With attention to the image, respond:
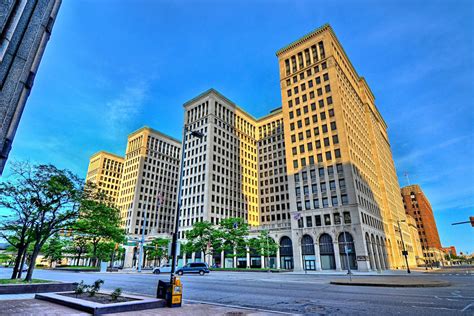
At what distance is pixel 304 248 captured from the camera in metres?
59.6

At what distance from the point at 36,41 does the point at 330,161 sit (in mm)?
59990

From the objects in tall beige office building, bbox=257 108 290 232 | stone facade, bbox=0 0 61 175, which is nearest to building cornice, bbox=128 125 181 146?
tall beige office building, bbox=257 108 290 232

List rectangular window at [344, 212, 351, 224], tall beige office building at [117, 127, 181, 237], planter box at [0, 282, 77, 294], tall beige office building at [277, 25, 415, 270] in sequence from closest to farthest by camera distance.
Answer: planter box at [0, 282, 77, 294] → rectangular window at [344, 212, 351, 224] → tall beige office building at [277, 25, 415, 270] → tall beige office building at [117, 127, 181, 237]

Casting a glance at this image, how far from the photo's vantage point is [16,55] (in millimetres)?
5668

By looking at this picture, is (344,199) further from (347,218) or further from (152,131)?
(152,131)

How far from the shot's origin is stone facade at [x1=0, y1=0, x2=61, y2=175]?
17.4ft

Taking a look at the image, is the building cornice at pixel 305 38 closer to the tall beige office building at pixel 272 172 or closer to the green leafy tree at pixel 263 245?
the tall beige office building at pixel 272 172

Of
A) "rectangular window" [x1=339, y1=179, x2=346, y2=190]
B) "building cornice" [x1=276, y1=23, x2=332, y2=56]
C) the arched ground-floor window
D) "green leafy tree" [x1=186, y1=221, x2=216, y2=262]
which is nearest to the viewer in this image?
the arched ground-floor window

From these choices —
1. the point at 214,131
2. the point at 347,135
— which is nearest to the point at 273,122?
the point at 214,131

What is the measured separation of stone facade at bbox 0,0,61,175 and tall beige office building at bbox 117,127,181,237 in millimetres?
107434

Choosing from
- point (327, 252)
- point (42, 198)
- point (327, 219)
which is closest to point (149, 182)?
point (327, 219)

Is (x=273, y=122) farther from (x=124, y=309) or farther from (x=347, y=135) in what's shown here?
(x=124, y=309)

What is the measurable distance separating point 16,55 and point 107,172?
155 meters

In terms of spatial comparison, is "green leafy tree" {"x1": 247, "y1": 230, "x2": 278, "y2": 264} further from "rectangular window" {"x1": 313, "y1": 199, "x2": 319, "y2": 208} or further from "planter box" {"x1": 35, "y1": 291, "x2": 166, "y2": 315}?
"planter box" {"x1": 35, "y1": 291, "x2": 166, "y2": 315}
